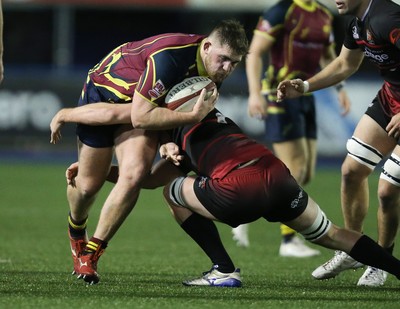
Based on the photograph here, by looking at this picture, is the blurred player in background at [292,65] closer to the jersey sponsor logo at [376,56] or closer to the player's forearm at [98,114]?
the jersey sponsor logo at [376,56]

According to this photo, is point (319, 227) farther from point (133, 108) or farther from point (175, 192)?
point (133, 108)

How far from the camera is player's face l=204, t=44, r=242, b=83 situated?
250 inches

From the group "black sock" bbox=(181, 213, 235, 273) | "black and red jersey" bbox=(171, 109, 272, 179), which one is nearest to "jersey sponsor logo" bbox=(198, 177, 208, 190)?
"black and red jersey" bbox=(171, 109, 272, 179)

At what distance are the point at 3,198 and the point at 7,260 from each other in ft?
18.6

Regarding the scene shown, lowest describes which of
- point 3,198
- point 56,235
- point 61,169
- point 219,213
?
point 61,169

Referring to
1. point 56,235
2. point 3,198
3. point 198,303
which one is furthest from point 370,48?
point 3,198

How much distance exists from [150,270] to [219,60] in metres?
1.95

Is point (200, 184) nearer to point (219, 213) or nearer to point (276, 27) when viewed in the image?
point (219, 213)

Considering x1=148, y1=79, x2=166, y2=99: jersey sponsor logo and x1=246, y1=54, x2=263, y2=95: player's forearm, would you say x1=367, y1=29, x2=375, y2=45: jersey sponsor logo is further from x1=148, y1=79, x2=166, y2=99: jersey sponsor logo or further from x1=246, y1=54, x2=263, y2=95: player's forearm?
x1=246, y1=54, x2=263, y2=95: player's forearm

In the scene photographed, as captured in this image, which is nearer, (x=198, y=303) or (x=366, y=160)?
(x=198, y=303)

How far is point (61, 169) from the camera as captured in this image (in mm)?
17609

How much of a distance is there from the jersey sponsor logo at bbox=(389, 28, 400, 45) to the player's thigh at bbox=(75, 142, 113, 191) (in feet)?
6.61

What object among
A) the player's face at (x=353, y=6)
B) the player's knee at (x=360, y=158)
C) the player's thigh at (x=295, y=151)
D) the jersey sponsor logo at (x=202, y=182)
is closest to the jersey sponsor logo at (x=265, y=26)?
the player's thigh at (x=295, y=151)

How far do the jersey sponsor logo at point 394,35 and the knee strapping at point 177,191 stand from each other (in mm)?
1622
